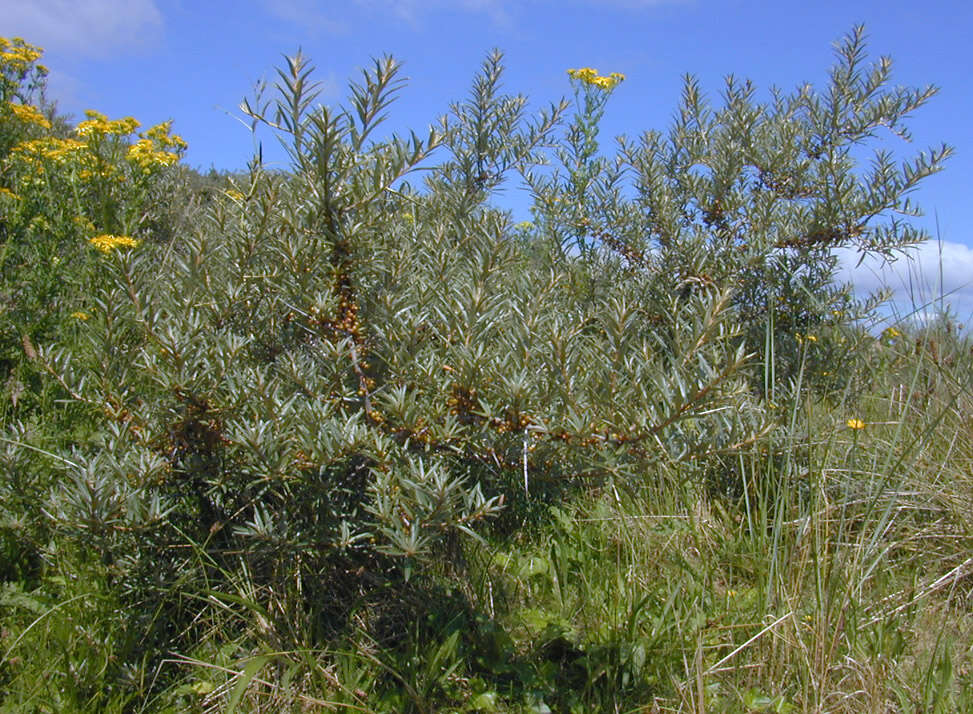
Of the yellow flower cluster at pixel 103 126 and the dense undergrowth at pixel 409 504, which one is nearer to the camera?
the dense undergrowth at pixel 409 504

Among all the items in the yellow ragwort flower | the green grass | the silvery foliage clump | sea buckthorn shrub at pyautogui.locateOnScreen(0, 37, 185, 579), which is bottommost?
the green grass

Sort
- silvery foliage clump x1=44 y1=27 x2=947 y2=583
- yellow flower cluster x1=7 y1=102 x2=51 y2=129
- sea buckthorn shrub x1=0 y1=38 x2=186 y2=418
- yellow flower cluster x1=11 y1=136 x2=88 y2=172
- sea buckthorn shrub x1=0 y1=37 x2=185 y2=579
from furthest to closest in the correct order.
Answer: yellow flower cluster x1=7 y1=102 x2=51 y2=129
yellow flower cluster x1=11 y1=136 x2=88 y2=172
sea buckthorn shrub x1=0 y1=38 x2=186 y2=418
sea buckthorn shrub x1=0 y1=37 x2=185 y2=579
silvery foliage clump x1=44 y1=27 x2=947 y2=583

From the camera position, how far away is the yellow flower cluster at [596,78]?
407cm

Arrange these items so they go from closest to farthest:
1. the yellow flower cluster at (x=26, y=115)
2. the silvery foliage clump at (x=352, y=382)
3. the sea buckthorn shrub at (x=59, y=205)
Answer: the silvery foliage clump at (x=352, y=382), the sea buckthorn shrub at (x=59, y=205), the yellow flower cluster at (x=26, y=115)

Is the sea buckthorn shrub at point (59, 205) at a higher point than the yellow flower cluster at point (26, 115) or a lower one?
lower

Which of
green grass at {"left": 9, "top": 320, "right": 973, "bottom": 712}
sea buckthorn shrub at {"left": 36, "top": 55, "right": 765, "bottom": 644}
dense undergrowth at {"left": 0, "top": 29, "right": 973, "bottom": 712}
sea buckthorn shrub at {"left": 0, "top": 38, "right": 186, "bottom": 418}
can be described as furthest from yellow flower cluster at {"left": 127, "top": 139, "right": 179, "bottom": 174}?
green grass at {"left": 9, "top": 320, "right": 973, "bottom": 712}

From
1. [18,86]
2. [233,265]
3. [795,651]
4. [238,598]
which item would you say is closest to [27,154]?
[18,86]

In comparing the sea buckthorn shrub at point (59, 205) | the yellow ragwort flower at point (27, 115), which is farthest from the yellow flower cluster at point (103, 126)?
the yellow ragwort flower at point (27, 115)

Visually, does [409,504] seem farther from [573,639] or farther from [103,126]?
[103,126]

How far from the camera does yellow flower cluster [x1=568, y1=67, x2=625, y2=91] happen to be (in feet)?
13.4

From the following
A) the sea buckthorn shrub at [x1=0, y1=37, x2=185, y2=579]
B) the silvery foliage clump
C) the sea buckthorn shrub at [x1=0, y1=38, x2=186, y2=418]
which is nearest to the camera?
the silvery foliage clump

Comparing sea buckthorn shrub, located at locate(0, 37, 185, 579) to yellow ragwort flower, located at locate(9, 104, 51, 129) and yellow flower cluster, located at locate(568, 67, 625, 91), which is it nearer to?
yellow ragwort flower, located at locate(9, 104, 51, 129)

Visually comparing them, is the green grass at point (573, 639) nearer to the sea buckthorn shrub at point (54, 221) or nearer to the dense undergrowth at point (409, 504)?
the dense undergrowth at point (409, 504)

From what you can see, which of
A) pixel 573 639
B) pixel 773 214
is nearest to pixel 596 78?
pixel 773 214
